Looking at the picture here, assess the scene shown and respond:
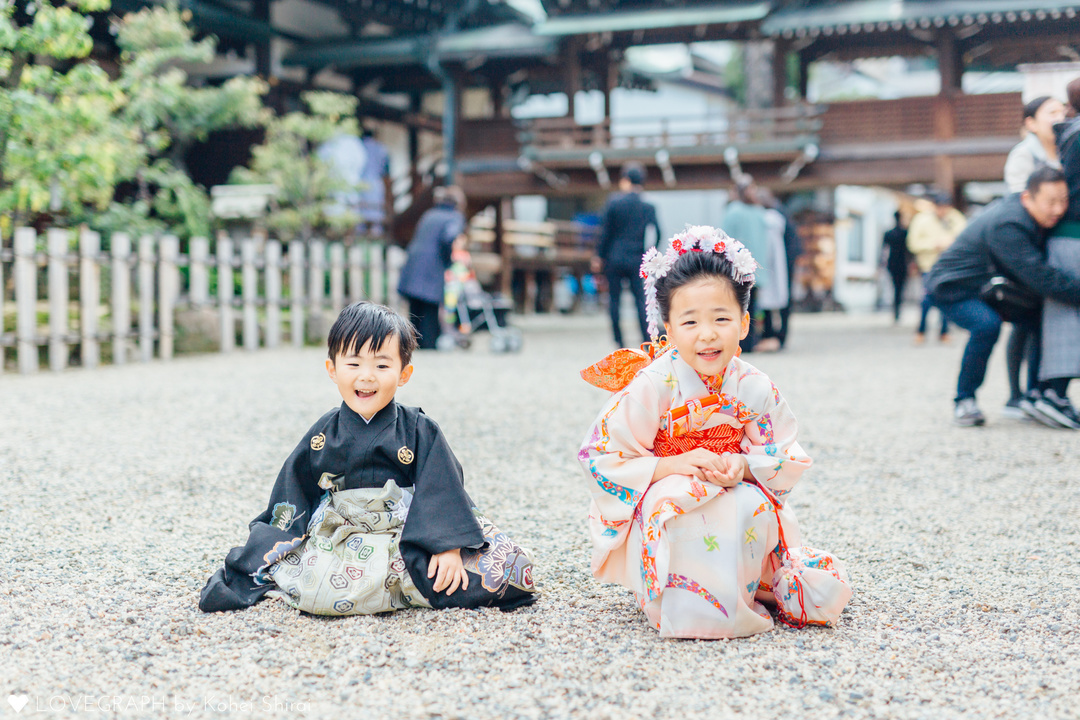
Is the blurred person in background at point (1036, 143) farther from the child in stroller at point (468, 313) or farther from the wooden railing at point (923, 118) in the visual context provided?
the wooden railing at point (923, 118)

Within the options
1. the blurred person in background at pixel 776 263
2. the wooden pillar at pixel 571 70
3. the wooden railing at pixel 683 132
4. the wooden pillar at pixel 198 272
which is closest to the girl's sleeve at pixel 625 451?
the blurred person in background at pixel 776 263

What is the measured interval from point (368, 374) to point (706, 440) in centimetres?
79

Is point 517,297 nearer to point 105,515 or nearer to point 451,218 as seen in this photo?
point 451,218

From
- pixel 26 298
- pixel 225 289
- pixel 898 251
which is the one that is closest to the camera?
pixel 26 298

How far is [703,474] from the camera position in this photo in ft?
6.50

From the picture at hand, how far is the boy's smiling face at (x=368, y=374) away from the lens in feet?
6.97

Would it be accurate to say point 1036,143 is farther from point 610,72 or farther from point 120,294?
point 610,72

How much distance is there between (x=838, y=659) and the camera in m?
1.87

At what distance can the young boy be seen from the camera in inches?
83.4

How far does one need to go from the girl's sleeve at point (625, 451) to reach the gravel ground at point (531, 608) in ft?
1.00

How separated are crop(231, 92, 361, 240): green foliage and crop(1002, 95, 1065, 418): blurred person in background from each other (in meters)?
7.38

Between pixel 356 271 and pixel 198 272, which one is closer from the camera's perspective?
pixel 198 272

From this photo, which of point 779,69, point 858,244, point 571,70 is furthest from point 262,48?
point 858,244

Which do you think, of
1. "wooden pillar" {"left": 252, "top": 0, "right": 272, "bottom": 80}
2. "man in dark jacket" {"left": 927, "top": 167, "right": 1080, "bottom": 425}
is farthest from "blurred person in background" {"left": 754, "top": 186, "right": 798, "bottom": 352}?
"wooden pillar" {"left": 252, "top": 0, "right": 272, "bottom": 80}
